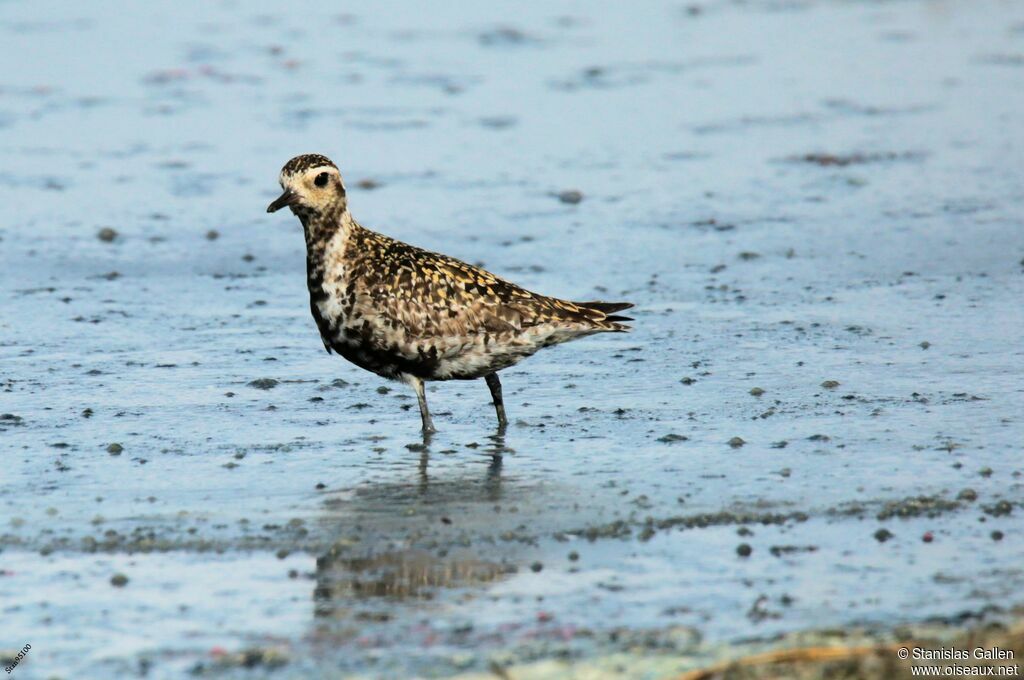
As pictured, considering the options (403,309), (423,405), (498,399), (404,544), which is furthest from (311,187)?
(404,544)

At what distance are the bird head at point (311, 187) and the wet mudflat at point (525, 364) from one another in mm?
1230

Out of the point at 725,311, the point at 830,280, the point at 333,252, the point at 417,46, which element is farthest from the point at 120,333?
the point at 417,46

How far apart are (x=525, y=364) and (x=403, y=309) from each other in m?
1.78

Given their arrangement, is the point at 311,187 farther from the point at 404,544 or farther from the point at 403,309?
the point at 404,544

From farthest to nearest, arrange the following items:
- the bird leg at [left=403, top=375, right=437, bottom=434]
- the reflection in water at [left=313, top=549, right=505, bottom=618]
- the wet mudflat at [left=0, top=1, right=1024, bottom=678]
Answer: the bird leg at [left=403, top=375, right=437, bottom=434] < the reflection in water at [left=313, top=549, right=505, bottom=618] < the wet mudflat at [left=0, top=1, right=1024, bottom=678]

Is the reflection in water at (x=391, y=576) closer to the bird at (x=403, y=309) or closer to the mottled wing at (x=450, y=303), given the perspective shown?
the bird at (x=403, y=309)

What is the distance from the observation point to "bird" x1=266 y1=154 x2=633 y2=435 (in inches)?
389

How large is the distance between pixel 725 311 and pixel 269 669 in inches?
257

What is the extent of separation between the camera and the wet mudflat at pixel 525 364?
7129 mm

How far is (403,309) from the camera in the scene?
32.4ft

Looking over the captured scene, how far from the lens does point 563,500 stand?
8.52 meters

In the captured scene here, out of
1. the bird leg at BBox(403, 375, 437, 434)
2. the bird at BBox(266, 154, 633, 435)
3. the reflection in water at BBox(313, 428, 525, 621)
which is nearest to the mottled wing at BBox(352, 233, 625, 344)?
the bird at BBox(266, 154, 633, 435)

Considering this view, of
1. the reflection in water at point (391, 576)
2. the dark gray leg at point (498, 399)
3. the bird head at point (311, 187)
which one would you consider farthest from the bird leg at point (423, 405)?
the reflection in water at point (391, 576)

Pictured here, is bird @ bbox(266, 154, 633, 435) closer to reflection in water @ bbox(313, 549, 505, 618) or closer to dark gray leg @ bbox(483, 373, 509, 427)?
dark gray leg @ bbox(483, 373, 509, 427)
